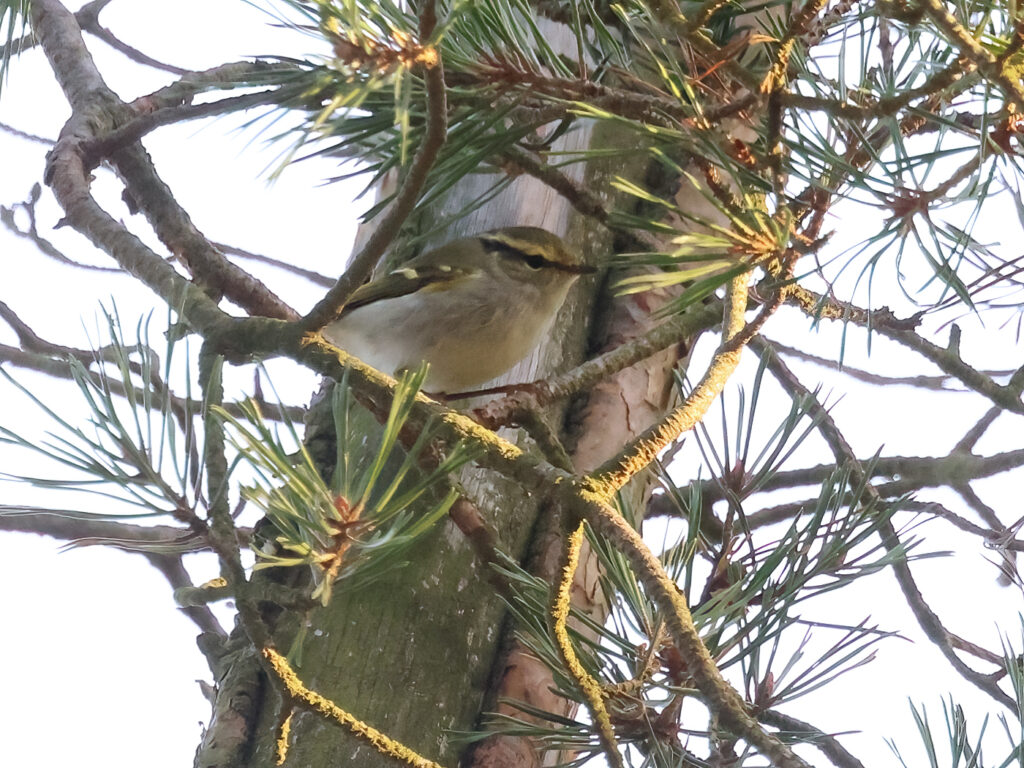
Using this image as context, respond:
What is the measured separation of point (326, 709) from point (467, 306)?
1.10 m

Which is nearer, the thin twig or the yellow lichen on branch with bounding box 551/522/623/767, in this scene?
the yellow lichen on branch with bounding box 551/522/623/767

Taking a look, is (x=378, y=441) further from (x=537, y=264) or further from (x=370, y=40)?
(x=370, y=40)

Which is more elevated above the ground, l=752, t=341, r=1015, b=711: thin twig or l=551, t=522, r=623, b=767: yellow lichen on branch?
l=752, t=341, r=1015, b=711: thin twig

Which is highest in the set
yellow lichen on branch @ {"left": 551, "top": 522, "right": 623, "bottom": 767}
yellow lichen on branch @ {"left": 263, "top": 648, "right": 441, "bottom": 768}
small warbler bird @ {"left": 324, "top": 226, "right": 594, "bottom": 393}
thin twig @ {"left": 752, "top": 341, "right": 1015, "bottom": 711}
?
small warbler bird @ {"left": 324, "top": 226, "right": 594, "bottom": 393}

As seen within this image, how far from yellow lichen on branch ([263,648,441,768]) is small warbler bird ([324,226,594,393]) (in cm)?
86

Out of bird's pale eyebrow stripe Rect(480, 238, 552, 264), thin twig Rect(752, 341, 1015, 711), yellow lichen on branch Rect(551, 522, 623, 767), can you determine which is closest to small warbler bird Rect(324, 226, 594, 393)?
bird's pale eyebrow stripe Rect(480, 238, 552, 264)

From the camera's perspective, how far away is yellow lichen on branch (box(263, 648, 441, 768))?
3.29 feet

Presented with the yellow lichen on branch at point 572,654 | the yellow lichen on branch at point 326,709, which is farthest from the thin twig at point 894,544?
the yellow lichen on branch at point 326,709

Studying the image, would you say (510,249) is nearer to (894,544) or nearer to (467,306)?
(467,306)

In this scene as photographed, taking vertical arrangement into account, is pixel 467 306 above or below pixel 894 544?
above

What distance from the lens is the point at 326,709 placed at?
3.40 ft

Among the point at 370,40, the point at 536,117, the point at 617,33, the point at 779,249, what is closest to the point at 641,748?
the point at 779,249

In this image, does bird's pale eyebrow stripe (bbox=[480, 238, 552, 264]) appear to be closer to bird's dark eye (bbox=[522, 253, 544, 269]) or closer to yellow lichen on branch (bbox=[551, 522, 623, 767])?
bird's dark eye (bbox=[522, 253, 544, 269])

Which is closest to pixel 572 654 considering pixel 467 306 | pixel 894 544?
pixel 894 544
